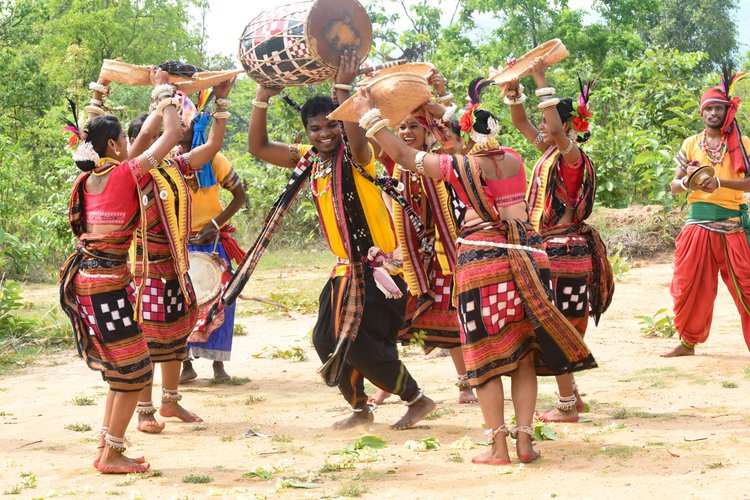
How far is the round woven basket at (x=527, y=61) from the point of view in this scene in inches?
204

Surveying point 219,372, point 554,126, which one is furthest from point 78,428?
point 554,126

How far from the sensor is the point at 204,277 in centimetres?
695

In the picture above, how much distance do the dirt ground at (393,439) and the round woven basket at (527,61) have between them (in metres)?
2.13

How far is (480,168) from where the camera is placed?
463 centimetres

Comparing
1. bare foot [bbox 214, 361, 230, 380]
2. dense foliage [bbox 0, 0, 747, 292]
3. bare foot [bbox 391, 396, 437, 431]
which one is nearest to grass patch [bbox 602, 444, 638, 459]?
bare foot [bbox 391, 396, 437, 431]

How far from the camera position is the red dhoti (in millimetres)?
7645

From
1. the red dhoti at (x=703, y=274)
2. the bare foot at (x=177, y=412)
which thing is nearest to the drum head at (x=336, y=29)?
the bare foot at (x=177, y=412)

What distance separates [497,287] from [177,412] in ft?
8.77

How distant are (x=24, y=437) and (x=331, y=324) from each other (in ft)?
7.00

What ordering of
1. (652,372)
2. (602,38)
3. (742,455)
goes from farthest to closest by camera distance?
(602,38)
(652,372)
(742,455)

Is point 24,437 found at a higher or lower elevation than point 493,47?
lower

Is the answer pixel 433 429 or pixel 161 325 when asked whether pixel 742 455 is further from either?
pixel 161 325

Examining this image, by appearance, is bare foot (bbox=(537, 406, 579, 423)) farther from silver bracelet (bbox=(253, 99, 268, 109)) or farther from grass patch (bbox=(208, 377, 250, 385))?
grass patch (bbox=(208, 377, 250, 385))

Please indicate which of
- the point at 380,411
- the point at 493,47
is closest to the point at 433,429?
the point at 380,411
